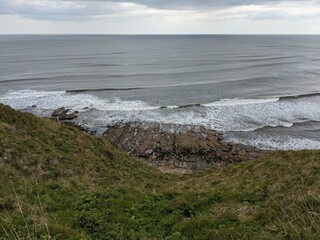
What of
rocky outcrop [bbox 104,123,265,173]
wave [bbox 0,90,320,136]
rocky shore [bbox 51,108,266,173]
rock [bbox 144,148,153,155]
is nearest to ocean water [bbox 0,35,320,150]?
wave [bbox 0,90,320,136]

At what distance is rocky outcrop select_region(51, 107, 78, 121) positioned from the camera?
34656 mm

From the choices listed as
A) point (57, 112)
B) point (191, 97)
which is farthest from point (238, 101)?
point (57, 112)

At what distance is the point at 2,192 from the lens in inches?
348

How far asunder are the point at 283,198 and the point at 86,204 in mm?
5323

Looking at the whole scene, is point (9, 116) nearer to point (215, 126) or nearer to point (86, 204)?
point (86, 204)

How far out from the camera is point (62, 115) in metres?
35.4

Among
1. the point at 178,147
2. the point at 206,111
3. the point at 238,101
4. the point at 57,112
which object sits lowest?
the point at 178,147

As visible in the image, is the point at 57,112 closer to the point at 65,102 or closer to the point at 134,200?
the point at 65,102

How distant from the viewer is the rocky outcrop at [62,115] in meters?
34.7

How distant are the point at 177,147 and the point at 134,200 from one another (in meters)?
17.5

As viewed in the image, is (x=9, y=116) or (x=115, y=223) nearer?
(x=115, y=223)

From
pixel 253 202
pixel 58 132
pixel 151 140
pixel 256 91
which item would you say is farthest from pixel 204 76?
pixel 253 202

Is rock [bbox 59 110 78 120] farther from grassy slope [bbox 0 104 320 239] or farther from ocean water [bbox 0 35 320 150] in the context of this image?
grassy slope [bbox 0 104 320 239]

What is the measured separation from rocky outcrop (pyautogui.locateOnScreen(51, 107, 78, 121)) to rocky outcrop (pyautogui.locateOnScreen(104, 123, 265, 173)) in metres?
6.40
